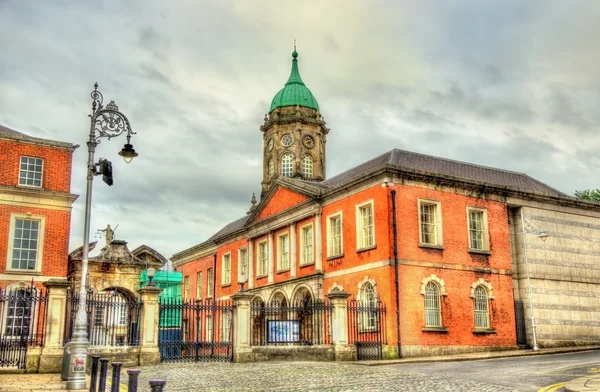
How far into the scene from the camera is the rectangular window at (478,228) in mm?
28828

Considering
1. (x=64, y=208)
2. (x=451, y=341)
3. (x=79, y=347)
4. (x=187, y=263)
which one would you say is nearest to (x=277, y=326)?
(x=451, y=341)

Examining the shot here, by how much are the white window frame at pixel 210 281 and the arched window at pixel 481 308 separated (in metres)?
22.0

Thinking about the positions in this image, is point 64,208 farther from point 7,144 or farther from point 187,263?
point 187,263

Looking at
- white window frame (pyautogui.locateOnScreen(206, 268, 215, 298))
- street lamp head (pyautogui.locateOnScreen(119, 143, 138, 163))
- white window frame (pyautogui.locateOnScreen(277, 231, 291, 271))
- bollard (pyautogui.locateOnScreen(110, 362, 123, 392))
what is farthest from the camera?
white window frame (pyautogui.locateOnScreen(206, 268, 215, 298))

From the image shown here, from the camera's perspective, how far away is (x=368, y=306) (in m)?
27.2

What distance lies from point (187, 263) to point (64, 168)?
73.0 ft

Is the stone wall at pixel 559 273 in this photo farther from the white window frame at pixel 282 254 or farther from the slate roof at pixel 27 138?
the slate roof at pixel 27 138

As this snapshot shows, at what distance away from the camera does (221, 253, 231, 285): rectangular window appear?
43.1m

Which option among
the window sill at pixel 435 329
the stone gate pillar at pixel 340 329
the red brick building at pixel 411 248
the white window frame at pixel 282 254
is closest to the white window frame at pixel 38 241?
the red brick building at pixel 411 248

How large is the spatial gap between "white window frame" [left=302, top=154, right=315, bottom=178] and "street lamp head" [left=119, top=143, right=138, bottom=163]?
30266 mm

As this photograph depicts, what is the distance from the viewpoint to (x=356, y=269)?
28.3 m

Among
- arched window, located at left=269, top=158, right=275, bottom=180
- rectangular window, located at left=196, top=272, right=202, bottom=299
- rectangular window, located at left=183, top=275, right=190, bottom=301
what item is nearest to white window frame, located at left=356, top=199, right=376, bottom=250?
arched window, located at left=269, top=158, right=275, bottom=180

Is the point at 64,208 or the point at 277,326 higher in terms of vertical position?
the point at 64,208

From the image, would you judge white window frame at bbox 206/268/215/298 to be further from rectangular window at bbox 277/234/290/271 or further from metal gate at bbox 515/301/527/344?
metal gate at bbox 515/301/527/344
